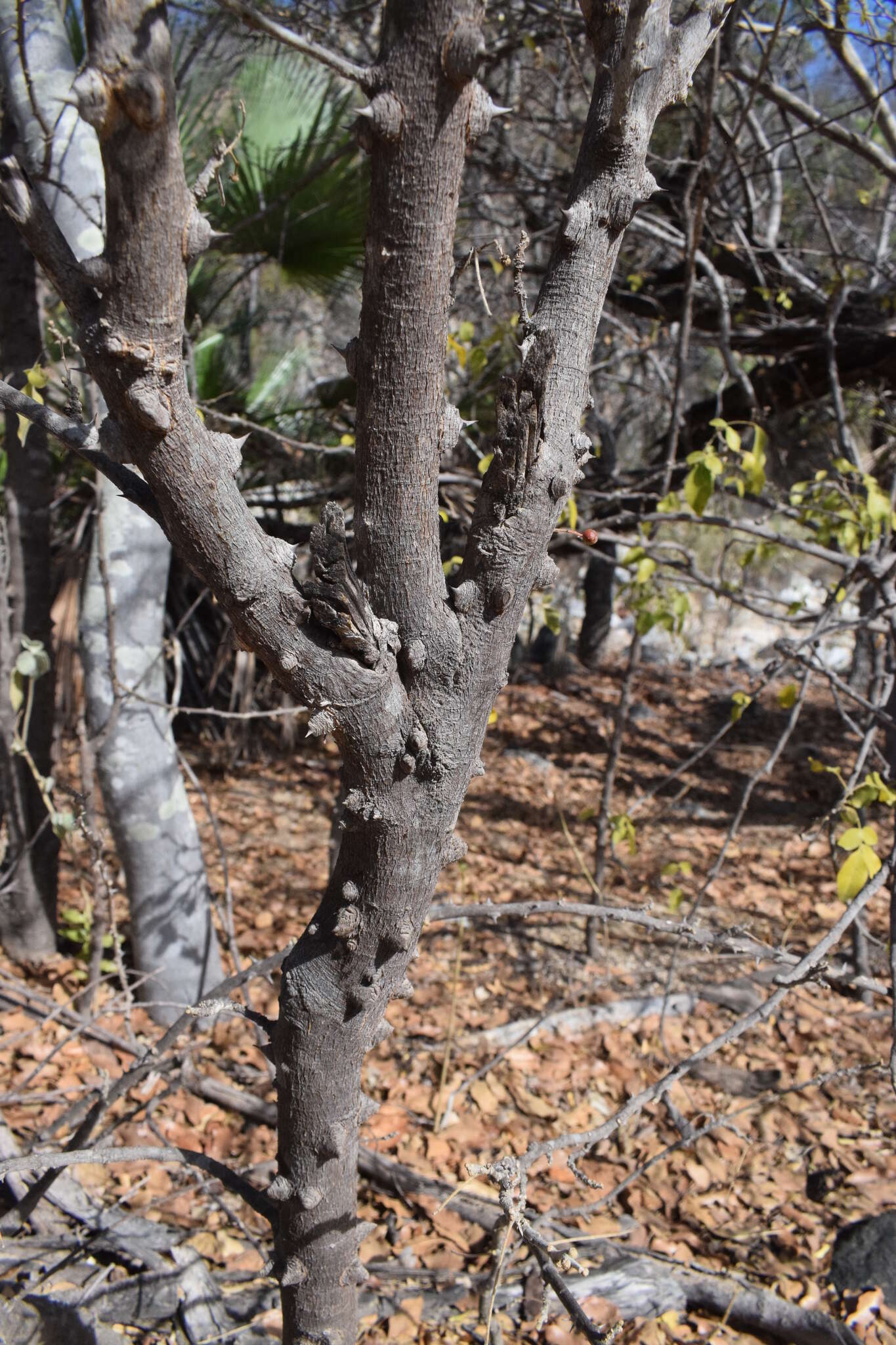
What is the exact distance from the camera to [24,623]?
269 cm

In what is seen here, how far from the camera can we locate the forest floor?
6.37 ft

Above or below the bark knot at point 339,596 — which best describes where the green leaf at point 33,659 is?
below

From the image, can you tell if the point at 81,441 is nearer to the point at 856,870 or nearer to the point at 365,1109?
the point at 365,1109

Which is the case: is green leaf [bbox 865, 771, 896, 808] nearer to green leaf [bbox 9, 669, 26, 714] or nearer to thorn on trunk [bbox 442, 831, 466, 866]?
thorn on trunk [bbox 442, 831, 466, 866]

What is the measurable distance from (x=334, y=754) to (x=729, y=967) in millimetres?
2801

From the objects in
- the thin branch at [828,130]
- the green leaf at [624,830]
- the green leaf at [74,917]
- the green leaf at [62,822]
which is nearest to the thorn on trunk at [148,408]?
the green leaf at [62,822]

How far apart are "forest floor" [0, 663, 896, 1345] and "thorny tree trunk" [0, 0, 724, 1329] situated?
33cm

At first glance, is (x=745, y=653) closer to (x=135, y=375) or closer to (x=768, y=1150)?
(x=768, y=1150)

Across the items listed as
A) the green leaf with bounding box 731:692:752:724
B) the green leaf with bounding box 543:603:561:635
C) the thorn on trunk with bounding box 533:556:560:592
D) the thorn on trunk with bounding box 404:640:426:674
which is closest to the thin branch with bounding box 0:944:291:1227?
the thorn on trunk with bounding box 404:640:426:674

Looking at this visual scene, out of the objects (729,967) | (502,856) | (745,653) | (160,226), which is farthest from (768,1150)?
(745,653)

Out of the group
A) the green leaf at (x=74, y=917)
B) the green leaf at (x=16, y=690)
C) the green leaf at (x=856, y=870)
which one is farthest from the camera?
the green leaf at (x=74, y=917)

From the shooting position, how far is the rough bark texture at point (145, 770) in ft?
8.45

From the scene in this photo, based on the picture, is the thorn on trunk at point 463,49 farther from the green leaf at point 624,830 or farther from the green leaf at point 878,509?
the green leaf at point 624,830

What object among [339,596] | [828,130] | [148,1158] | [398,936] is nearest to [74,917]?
[148,1158]
